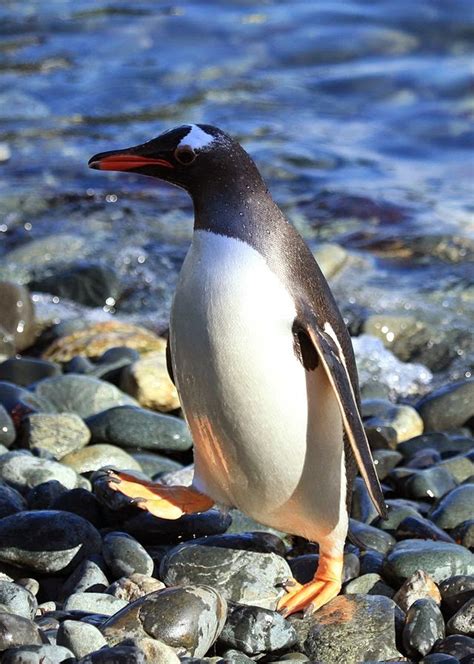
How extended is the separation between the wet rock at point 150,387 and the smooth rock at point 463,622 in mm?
2426

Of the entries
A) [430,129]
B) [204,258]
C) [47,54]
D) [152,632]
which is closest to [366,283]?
[430,129]

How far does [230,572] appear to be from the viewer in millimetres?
3875

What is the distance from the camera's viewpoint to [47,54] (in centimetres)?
1557

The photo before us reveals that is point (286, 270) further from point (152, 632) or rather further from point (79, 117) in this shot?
point (79, 117)

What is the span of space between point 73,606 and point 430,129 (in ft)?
33.3

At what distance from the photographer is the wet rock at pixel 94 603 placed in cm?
358

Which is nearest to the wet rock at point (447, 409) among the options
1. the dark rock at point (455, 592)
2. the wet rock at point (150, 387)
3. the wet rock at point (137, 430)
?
the wet rock at point (150, 387)

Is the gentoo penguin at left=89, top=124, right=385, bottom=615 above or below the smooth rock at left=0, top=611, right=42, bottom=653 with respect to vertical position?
above

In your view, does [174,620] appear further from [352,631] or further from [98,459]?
[98,459]

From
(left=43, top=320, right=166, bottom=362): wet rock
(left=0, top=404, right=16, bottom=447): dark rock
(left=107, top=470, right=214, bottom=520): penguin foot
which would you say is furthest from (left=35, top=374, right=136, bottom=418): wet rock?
(left=107, top=470, right=214, bottom=520): penguin foot

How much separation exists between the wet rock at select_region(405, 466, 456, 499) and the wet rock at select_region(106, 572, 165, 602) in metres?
1.49

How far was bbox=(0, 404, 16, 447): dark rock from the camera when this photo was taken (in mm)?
4961

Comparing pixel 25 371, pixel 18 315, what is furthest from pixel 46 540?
pixel 18 315

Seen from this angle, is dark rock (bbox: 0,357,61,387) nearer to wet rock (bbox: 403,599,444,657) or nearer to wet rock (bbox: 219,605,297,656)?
wet rock (bbox: 219,605,297,656)
